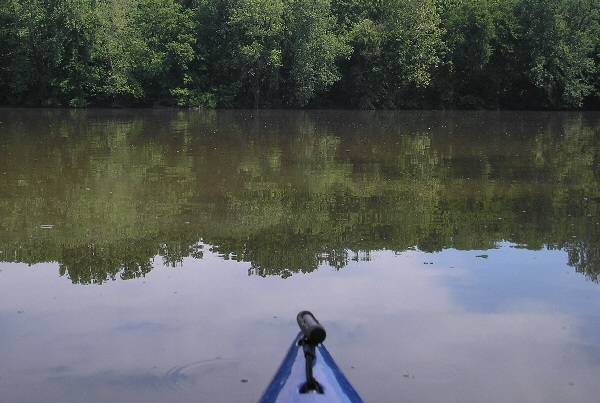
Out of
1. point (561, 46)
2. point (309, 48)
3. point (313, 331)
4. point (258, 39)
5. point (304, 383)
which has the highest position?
point (561, 46)

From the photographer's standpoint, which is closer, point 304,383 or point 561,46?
point 304,383

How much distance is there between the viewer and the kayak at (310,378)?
9.02ft

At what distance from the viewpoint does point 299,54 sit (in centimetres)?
4022

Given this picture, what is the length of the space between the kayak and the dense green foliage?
37549 millimetres

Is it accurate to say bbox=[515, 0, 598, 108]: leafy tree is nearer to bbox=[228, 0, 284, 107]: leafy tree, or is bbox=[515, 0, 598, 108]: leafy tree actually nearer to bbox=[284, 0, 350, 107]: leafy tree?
bbox=[284, 0, 350, 107]: leafy tree

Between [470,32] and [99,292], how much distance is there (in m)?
39.0

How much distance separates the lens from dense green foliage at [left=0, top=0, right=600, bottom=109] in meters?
39.8

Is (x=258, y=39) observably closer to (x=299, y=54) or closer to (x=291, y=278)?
(x=299, y=54)

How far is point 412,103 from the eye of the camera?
1687 inches

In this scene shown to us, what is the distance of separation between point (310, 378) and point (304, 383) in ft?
0.17

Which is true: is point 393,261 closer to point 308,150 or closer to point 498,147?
point 308,150

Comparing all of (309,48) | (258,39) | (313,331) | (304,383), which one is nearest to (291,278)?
(304,383)

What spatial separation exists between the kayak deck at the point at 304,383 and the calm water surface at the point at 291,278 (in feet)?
4.45

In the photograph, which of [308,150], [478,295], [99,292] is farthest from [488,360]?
[308,150]
